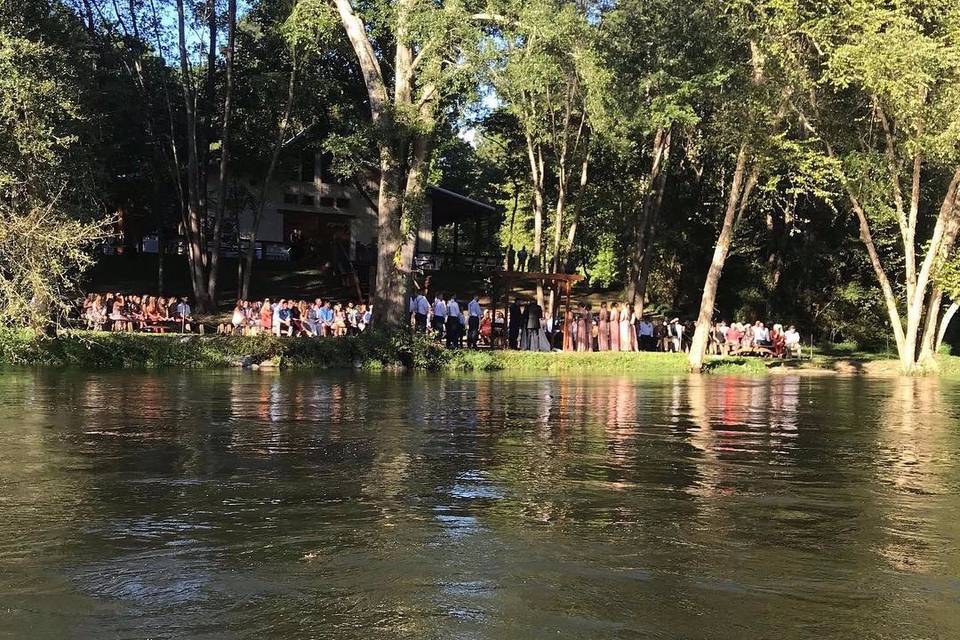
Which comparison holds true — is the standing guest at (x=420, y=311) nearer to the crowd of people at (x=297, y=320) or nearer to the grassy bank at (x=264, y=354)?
the crowd of people at (x=297, y=320)

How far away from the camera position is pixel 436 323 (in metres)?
31.4

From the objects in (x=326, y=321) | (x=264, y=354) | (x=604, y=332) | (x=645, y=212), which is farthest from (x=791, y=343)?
(x=264, y=354)

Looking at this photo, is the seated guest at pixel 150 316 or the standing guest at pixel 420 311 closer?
the standing guest at pixel 420 311

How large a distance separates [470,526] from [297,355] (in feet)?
65.3

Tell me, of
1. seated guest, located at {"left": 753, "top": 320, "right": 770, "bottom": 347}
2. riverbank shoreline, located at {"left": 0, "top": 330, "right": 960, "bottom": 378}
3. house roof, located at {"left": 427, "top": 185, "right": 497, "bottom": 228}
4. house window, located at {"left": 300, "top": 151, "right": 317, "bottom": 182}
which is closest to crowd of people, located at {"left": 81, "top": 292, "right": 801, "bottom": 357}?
riverbank shoreline, located at {"left": 0, "top": 330, "right": 960, "bottom": 378}

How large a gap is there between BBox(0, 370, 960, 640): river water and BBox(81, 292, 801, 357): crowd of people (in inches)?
678

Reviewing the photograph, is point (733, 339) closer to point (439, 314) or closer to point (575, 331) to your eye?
point (575, 331)

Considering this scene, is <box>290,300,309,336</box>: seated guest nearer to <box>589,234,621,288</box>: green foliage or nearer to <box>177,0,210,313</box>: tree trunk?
<box>177,0,210,313</box>: tree trunk

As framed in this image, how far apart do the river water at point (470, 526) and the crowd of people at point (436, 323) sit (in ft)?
56.5

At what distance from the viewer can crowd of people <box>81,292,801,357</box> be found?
103 ft

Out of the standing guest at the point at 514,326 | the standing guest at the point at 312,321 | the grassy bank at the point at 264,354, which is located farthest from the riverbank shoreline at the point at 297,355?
the standing guest at the point at 312,321

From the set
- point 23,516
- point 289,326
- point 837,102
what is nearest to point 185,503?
point 23,516

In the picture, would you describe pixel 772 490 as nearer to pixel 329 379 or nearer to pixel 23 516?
pixel 23 516

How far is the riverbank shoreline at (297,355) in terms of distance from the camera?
80.8ft
